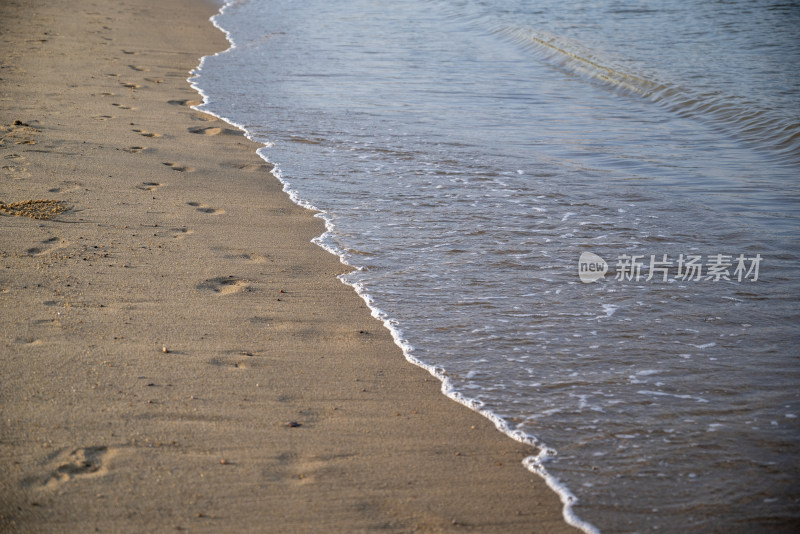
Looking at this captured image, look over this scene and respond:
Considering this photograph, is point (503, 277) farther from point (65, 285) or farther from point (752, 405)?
point (65, 285)

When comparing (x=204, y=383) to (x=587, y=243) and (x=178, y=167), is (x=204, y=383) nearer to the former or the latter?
(x=587, y=243)

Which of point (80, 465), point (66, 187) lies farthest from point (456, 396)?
point (66, 187)

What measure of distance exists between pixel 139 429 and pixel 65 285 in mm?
1427

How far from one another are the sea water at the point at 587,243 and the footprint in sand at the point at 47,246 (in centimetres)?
166

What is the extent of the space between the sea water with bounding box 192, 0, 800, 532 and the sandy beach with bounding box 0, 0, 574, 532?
0.27 meters

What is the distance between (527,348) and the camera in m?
3.46

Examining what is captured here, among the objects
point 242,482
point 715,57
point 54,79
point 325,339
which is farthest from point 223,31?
point 242,482

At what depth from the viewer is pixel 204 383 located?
300 centimetres

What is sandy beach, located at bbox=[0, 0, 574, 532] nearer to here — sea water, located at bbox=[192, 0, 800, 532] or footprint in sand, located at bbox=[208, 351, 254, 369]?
footprint in sand, located at bbox=[208, 351, 254, 369]

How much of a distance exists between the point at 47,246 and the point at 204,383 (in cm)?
184

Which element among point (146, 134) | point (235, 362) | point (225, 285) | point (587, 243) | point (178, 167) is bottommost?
point (235, 362)

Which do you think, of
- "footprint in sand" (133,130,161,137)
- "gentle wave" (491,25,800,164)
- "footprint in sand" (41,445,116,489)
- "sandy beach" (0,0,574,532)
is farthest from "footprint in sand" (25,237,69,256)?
"gentle wave" (491,25,800,164)

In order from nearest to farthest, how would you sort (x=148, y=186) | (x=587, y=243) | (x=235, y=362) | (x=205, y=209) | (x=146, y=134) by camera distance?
(x=235, y=362)
(x=587, y=243)
(x=205, y=209)
(x=148, y=186)
(x=146, y=134)

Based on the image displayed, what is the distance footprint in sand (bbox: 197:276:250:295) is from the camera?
3824 mm
